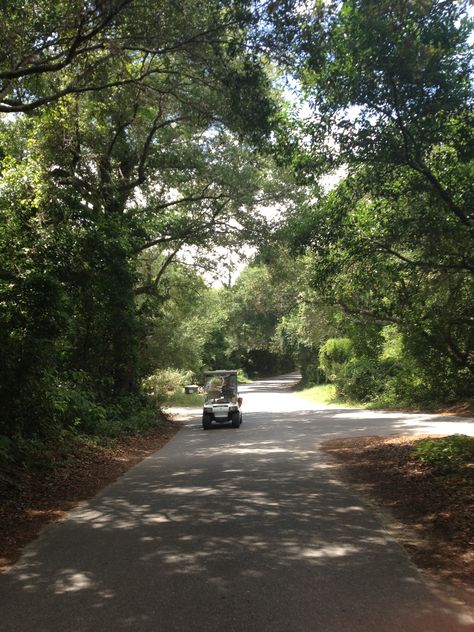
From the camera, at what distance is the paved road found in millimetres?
3902

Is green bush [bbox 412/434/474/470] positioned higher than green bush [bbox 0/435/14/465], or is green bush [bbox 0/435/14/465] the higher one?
green bush [bbox 0/435/14/465]

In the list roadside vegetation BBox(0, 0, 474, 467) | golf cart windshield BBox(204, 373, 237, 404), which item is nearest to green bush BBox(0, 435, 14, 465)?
roadside vegetation BBox(0, 0, 474, 467)

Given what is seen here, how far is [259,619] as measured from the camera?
12.7ft

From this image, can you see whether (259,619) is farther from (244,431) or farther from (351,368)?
(351,368)

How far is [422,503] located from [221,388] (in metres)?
12.9

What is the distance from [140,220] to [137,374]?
7.67 m

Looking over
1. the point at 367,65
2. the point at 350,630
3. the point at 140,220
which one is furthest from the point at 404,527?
the point at 140,220

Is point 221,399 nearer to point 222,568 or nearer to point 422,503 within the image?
point 422,503

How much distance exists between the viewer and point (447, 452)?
390 inches

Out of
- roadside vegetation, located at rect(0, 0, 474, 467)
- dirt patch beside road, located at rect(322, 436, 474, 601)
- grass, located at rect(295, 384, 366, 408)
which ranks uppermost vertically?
roadside vegetation, located at rect(0, 0, 474, 467)

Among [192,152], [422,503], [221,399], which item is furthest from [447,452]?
[192,152]

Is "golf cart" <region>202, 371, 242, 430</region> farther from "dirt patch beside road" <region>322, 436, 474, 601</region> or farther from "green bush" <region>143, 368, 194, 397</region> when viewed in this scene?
"green bush" <region>143, 368, 194, 397</region>

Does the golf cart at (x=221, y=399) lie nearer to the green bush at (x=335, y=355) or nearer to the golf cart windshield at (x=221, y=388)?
the golf cart windshield at (x=221, y=388)

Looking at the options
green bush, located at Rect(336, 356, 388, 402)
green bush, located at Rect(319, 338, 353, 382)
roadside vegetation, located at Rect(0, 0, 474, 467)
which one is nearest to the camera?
roadside vegetation, located at Rect(0, 0, 474, 467)
